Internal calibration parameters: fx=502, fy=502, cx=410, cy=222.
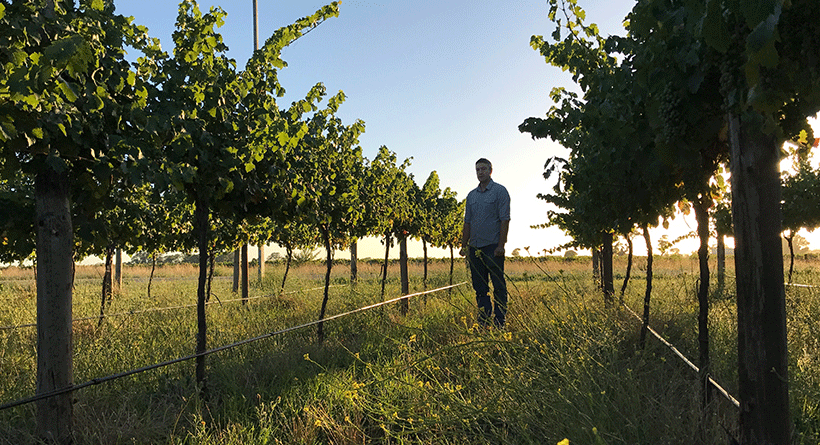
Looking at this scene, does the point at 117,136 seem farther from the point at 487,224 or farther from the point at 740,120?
the point at 487,224

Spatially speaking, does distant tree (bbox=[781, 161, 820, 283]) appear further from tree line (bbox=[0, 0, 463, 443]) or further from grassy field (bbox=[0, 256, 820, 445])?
tree line (bbox=[0, 0, 463, 443])

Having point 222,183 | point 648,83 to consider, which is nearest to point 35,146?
point 222,183

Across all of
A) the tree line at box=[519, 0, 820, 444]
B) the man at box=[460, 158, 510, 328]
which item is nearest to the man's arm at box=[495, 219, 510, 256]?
the man at box=[460, 158, 510, 328]

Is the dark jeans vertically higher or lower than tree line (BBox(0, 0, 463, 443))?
lower

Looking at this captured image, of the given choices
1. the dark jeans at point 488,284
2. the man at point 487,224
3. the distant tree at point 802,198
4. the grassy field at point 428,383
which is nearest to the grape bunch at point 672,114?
the grassy field at point 428,383

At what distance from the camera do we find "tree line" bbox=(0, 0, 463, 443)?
255 cm

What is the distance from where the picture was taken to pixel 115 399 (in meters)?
4.27

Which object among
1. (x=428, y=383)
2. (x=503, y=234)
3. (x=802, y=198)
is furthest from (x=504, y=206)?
(x=802, y=198)

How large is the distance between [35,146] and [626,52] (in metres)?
3.66

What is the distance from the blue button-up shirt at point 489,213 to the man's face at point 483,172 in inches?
3.6

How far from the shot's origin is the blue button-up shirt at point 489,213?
20.4ft

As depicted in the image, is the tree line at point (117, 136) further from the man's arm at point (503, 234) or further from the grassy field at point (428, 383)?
the man's arm at point (503, 234)

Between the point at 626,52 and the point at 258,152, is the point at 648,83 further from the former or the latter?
the point at 258,152

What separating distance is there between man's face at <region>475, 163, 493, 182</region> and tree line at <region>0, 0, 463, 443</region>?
2132 mm
